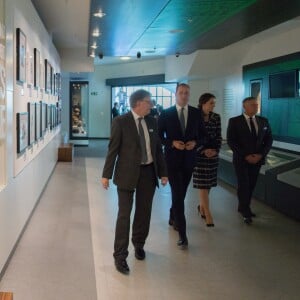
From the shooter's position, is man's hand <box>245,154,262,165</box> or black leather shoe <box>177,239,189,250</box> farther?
man's hand <box>245,154,262,165</box>

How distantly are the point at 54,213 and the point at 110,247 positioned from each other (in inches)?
68.8

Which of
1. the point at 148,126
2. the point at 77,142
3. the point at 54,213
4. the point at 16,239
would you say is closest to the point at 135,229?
A: the point at 148,126

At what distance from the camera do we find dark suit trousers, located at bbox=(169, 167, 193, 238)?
458cm

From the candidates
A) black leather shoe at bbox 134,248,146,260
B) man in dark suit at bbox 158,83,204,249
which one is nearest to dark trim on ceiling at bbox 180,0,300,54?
man in dark suit at bbox 158,83,204,249

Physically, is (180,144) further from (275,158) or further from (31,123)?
(275,158)

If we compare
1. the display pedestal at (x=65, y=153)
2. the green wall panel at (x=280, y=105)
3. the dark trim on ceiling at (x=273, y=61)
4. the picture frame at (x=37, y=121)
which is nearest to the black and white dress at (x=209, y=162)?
the picture frame at (x=37, y=121)

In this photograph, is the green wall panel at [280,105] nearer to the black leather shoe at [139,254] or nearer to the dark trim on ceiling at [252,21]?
the dark trim on ceiling at [252,21]

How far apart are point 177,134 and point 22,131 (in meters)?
1.67

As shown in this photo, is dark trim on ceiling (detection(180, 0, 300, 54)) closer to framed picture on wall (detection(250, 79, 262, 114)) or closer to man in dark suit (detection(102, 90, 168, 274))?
framed picture on wall (detection(250, 79, 262, 114))

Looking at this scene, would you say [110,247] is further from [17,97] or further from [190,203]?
[190,203]

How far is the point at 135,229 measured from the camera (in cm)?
416

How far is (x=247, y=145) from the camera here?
554cm

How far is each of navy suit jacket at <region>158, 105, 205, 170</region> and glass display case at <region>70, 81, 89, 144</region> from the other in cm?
1204

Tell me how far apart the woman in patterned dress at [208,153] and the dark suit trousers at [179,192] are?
56cm
